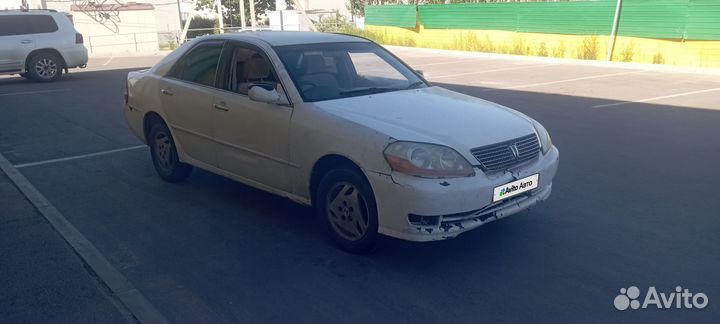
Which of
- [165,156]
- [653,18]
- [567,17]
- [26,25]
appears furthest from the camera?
[567,17]

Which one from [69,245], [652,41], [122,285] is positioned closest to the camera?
[122,285]

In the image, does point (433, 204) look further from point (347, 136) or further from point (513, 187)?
point (347, 136)

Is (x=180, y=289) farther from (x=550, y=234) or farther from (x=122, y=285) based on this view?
(x=550, y=234)

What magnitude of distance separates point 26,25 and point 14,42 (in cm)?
58

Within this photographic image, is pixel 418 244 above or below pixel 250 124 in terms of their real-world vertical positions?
below

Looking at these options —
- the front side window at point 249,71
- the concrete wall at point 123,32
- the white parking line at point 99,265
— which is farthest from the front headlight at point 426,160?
the concrete wall at point 123,32

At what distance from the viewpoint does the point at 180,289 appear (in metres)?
4.18

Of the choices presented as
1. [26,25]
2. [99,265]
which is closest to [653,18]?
[26,25]

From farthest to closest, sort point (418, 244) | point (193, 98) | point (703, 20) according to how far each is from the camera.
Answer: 1. point (703, 20)
2. point (193, 98)
3. point (418, 244)

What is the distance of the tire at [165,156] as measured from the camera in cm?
652

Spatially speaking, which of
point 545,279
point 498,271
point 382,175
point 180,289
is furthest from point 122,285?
point 545,279

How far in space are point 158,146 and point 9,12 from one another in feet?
40.6

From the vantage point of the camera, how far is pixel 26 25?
54.0ft

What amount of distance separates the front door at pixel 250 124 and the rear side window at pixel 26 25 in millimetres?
13147
